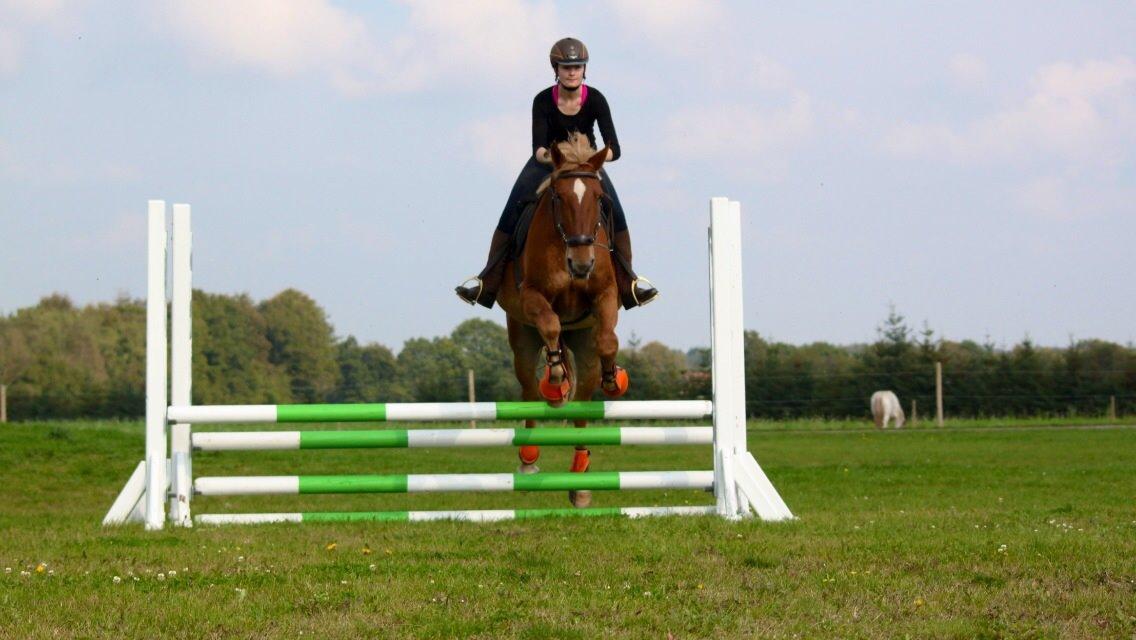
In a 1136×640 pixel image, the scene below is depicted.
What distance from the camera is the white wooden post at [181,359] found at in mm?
7117

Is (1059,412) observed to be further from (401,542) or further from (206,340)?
(401,542)

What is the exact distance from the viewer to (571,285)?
7457 mm

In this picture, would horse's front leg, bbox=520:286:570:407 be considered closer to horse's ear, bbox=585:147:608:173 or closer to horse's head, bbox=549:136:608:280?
horse's head, bbox=549:136:608:280

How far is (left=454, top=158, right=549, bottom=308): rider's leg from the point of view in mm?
7934

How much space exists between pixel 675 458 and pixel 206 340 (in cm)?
2775

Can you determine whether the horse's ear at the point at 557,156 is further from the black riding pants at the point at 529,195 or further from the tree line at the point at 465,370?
the tree line at the point at 465,370

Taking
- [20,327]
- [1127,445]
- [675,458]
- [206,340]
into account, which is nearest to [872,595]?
[675,458]

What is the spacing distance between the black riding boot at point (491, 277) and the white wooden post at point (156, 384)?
6.43 ft

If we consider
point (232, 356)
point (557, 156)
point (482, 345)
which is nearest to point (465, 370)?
point (482, 345)

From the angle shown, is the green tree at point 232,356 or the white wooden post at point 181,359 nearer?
the white wooden post at point 181,359

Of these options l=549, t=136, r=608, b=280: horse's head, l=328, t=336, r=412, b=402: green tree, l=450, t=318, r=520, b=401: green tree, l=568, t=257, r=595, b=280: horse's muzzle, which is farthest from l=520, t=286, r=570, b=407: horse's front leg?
l=328, t=336, r=412, b=402: green tree

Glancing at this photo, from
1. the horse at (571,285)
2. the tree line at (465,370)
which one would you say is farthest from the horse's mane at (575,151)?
the tree line at (465,370)

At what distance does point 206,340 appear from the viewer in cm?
4438

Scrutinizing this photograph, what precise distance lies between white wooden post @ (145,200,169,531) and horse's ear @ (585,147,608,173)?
2.50 m
